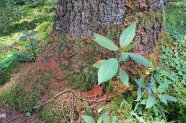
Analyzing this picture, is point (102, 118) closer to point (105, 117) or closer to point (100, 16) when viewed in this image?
point (105, 117)

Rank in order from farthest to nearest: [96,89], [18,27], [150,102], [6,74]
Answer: [18,27] < [6,74] < [96,89] < [150,102]

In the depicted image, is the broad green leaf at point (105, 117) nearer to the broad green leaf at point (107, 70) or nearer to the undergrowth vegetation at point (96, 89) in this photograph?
the undergrowth vegetation at point (96, 89)

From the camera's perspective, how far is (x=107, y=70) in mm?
1979

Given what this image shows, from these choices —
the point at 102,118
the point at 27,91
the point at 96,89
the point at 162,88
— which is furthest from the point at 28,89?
the point at 162,88

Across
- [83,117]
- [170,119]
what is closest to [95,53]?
[83,117]

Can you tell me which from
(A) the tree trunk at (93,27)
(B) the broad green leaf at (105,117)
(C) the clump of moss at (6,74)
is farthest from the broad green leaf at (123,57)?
(C) the clump of moss at (6,74)

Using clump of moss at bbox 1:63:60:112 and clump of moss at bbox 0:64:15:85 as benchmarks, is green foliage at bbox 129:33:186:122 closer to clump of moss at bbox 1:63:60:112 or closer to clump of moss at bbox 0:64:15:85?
clump of moss at bbox 1:63:60:112

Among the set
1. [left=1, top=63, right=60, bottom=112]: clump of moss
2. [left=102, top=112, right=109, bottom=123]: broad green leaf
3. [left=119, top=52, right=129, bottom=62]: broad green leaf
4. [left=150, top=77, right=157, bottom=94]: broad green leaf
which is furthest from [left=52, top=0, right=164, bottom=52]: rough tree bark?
[left=102, top=112, right=109, bottom=123]: broad green leaf

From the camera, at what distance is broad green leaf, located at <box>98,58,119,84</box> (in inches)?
77.1

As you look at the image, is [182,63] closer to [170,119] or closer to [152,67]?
[152,67]

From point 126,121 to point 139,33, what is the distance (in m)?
0.74

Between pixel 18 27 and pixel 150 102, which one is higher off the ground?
pixel 150 102

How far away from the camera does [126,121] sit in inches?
93.4

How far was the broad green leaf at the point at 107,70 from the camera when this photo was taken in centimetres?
196
